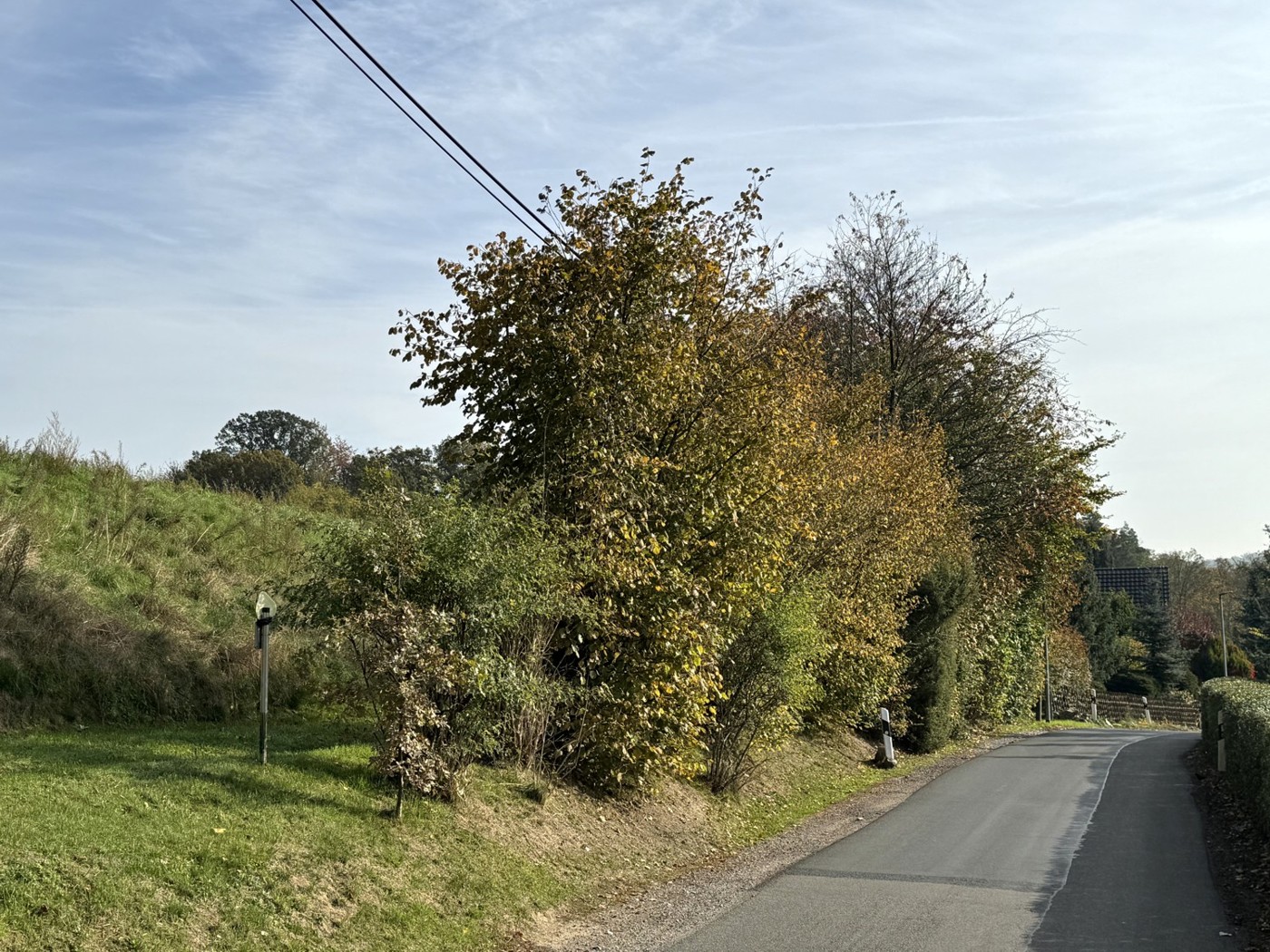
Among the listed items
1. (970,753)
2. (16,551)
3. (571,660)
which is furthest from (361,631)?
(970,753)

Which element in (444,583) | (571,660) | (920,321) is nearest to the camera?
(444,583)

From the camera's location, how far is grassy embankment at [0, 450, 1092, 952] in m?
7.20

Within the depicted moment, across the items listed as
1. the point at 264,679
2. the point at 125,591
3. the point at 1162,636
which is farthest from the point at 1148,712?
the point at 264,679

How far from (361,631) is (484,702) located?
5.63ft

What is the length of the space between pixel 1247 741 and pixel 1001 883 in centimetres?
641

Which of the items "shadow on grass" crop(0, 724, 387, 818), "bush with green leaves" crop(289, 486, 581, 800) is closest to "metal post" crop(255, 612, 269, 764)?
"shadow on grass" crop(0, 724, 387, 818)

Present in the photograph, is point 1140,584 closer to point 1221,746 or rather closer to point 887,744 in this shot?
point 887,744

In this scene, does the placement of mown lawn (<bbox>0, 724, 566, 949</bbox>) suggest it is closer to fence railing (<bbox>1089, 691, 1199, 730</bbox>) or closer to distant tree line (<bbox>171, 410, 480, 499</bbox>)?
distant tree line (<bbox>171, 410, 480, 499</bbox>)

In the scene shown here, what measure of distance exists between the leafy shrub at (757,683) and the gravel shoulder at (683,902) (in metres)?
1.33

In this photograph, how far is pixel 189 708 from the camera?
44.3 ft

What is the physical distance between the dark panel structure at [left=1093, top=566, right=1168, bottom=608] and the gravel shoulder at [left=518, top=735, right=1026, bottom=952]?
7586cm

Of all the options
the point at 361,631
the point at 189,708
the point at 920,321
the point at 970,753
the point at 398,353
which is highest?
the point at 920,321

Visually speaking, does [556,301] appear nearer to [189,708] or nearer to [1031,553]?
[189,708]

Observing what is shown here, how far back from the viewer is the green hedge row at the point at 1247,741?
13.2 meters
